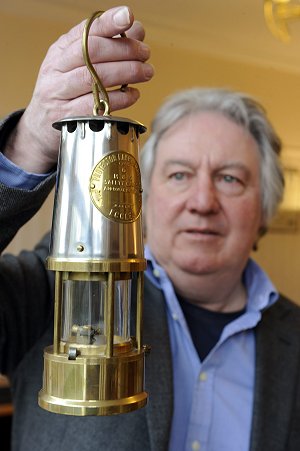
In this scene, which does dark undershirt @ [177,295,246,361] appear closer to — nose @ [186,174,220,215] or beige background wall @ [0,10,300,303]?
nose @ [186,174,220,215]

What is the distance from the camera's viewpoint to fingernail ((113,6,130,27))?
14.5 inches

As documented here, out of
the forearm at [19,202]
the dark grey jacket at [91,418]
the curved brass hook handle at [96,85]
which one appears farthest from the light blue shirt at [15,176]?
the dark grey jacket at [91,418]

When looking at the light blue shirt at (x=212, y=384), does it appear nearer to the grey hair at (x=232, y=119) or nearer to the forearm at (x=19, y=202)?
the grey hair at (x=232, y=119)

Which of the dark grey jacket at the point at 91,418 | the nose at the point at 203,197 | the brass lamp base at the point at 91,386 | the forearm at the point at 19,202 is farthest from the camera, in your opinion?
the nose at the point at 203,197

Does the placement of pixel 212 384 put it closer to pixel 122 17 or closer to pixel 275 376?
pixel 275 376

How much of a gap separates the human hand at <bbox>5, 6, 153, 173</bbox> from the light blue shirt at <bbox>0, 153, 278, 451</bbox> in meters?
0.49

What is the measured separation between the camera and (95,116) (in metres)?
0.36

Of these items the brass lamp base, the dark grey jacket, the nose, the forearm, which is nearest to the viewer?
the brass lamp base

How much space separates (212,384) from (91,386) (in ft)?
1.76

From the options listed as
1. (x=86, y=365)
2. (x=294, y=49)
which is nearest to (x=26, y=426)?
(x=86, y=365)

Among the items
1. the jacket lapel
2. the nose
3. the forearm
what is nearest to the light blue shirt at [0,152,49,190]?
the forearm

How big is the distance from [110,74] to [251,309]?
658 mm

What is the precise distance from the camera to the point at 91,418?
0.77 m

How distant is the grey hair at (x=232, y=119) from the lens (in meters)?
0.94
